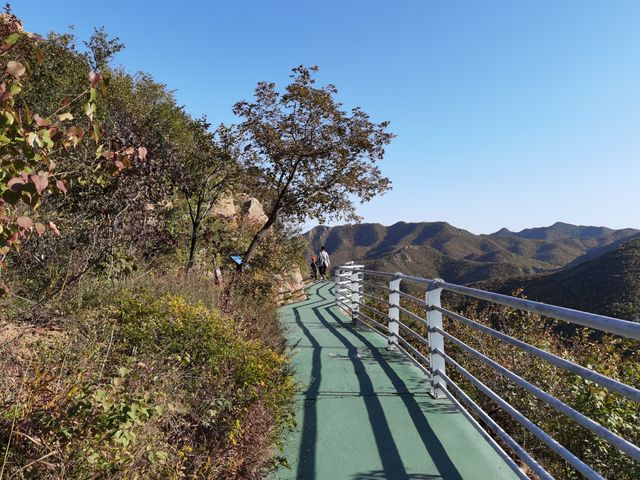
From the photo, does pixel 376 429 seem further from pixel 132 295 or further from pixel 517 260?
pixel 517 260

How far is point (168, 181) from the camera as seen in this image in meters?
9.38

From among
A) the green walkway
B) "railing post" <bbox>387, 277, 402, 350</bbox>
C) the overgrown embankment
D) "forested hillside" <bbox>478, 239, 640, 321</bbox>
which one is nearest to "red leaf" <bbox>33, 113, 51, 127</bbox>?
the overgrown embankment

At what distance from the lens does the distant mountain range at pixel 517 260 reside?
179 feet

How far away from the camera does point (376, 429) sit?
4.11 m

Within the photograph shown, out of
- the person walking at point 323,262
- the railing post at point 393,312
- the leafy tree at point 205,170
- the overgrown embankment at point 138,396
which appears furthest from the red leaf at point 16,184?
the person walking at point 323,262

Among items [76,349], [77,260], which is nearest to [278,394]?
[76,349]

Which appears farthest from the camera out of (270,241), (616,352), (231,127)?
(270,241)

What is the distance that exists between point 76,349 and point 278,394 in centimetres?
178

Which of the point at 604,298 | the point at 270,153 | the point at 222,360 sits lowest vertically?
the point at 604,298

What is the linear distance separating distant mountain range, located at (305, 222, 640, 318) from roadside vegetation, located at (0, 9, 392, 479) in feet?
15.9

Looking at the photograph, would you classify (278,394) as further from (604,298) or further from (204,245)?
(604,298)

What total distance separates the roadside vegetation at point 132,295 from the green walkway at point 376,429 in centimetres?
41

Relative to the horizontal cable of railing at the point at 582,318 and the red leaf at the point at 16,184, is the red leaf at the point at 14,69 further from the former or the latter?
the horizontal cable of railing at the point at 582,318

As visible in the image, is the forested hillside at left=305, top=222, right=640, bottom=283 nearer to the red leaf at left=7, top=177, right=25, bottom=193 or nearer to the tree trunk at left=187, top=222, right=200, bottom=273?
the tree trunk at left=187, top=222, right=200, bottom=273
